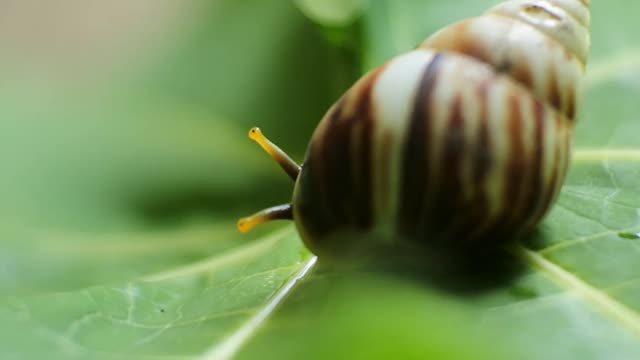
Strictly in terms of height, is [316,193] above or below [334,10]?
below

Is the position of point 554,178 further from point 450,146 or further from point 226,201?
point 226,201

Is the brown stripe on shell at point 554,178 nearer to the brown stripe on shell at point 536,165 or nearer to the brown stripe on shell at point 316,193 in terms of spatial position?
the brown stripe on shell at point 536,165

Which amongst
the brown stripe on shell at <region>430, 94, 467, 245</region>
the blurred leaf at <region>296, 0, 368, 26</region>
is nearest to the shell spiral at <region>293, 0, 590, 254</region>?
the brown stripe on shell at <region>430, 94, 467, 245</region>

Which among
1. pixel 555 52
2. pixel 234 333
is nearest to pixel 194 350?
pixel 234 333

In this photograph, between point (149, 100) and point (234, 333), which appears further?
point (149, 100)

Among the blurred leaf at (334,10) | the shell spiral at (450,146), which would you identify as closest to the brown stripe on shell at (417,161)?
the shell spiral at (450,146)

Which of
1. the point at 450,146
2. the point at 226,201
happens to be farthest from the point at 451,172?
the point at 226,201

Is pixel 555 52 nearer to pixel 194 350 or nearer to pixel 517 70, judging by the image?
pixel 517 70

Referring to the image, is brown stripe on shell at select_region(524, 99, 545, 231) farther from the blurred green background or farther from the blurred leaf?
the blurred leaf
